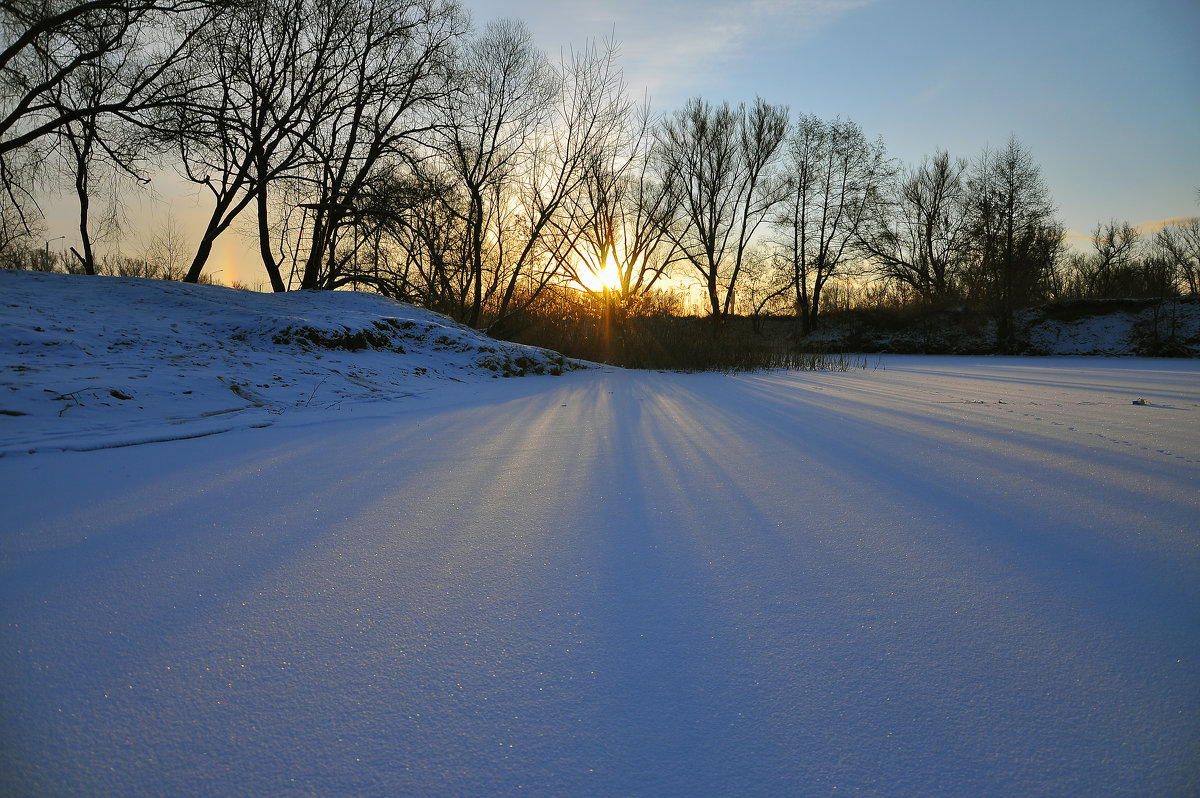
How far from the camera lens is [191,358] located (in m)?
4.77

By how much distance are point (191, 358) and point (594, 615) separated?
4.98m

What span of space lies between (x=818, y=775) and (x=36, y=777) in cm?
112

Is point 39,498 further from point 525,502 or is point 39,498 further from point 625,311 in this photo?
point 625,311

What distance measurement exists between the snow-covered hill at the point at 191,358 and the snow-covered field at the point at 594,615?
144 mm

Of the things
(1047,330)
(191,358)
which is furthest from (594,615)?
(1047,330)

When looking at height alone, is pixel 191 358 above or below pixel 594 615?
above

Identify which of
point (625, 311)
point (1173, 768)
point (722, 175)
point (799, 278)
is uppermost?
point (722, 175)

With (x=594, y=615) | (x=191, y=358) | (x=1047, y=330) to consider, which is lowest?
(x=594, y=615)

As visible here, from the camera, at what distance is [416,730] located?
2.94ft

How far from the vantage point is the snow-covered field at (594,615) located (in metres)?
0.84

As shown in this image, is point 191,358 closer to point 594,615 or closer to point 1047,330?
point 594,615

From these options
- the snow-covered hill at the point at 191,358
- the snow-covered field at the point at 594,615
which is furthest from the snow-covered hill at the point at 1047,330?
the snow-covered hill at the point at 191,358

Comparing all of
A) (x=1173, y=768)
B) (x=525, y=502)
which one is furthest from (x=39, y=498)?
(x=1173, y=768)

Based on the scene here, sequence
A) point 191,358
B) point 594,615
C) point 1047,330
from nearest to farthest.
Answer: point 594,615 < point 191,358 < point 1047,330
